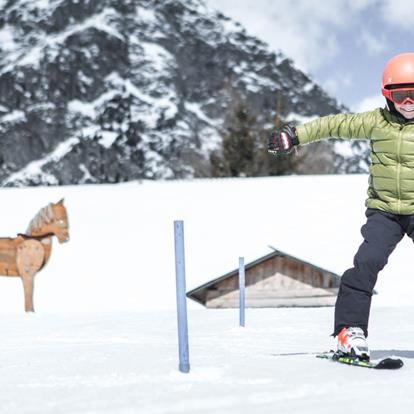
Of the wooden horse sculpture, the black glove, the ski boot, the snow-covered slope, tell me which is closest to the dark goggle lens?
the black glove

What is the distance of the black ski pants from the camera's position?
127 inches

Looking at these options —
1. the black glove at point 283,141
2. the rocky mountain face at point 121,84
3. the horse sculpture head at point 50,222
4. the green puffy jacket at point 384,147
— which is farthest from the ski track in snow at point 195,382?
the rocky mountain face at point 121,84

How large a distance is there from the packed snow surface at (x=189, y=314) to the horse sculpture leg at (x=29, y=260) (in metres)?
0.64

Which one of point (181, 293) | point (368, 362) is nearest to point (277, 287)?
point (368, 362)

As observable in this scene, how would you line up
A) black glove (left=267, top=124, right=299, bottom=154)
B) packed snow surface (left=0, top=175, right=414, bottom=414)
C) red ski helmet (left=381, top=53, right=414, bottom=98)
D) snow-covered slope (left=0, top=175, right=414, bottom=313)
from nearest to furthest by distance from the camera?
packed snow surface (left=0, top=175, right=414, bottom=414)
red ski helmet (left=381, top=53, right=414, bottom=98)
black glove (left=267, top=124, right=299, bottom=154)
snow-covered slope (left=0, top=175, right=414, bottom=313)

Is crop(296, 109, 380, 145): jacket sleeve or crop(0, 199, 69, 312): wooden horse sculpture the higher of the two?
crop(296, 109, 380, 145): jacket sleeve

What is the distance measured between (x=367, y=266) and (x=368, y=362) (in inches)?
19.3

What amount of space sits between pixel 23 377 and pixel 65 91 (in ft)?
446

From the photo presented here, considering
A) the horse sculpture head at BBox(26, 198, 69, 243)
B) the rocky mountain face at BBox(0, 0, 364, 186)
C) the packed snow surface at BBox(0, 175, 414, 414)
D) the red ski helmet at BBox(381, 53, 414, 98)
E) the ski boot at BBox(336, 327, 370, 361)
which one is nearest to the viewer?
the packed snow surface at BBox(0, 175, 414, 414)

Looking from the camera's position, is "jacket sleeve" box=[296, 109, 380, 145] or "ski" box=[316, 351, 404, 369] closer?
"ski" box=[316, 351, 404, 369]

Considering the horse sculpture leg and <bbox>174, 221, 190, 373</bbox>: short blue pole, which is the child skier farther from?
the horse sculpture leg

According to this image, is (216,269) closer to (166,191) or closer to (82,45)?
(166,191)

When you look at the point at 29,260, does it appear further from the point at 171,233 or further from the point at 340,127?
the point at 340,127

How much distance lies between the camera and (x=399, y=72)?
3232 mm
